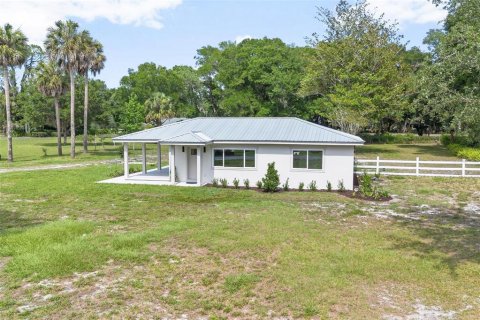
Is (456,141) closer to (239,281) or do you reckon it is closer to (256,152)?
(256,152)

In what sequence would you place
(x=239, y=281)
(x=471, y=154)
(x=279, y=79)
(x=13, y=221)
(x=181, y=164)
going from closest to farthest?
(x=239, y=281)
(x=13, y=221)
(x=181, y=164)
(x=471, y=154)
(x=279, y=79)

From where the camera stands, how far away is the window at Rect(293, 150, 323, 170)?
20.3m

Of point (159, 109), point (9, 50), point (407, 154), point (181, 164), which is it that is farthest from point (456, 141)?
point (9, 50)

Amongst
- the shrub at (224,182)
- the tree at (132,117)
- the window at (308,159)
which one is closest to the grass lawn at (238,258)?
the window at (308,159)

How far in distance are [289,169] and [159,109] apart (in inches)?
1530

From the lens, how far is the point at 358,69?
38406 millimetres

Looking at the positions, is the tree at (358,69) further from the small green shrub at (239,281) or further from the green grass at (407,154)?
the small green shrub at (239,281)

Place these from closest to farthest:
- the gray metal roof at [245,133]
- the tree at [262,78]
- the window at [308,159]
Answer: the gray metal roof at [245,133]
the window at [308,159]
the tree at [262,78]

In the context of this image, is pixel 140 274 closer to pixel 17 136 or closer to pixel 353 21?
pixel 353 21

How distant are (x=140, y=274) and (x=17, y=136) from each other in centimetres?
7590

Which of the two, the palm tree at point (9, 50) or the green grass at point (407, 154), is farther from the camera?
the green grass at point (407, 154)

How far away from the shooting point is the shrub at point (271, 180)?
19438 mm

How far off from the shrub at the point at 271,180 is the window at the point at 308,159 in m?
1.52

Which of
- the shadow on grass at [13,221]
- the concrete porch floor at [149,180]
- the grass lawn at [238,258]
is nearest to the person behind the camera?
the grass lawn at [238,258]
